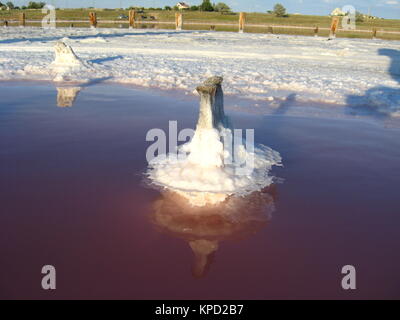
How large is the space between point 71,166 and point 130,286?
192 cm

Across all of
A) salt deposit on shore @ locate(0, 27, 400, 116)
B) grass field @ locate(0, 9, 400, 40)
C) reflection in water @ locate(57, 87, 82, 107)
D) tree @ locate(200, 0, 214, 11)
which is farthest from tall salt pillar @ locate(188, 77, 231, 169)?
tree @ locate(200, 0, 214, 11)

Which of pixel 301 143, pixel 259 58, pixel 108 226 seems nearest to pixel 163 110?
pixel 301 143

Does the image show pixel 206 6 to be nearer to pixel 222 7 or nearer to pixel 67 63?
pixel 222 7

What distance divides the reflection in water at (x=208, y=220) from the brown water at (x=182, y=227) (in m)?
0.01

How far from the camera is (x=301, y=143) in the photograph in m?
4.76

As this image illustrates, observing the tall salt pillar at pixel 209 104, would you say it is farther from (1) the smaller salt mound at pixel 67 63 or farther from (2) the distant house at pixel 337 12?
(2) the distant house at pixel 337 12

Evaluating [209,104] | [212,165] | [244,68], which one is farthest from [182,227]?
[244,68]

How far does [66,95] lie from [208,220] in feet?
17.6

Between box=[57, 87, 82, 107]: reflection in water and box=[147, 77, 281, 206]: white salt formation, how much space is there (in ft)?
10.6

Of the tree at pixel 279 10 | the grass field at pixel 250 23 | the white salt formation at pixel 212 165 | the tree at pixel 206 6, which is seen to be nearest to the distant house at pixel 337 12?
the tree at pixel 279 10

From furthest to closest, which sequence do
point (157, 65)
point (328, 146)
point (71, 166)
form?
point (157, 65)
point (328, 146)
point (71, 166)

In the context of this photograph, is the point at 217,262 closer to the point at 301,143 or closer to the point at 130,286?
the point at 130,286

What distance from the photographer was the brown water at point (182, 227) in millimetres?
2209

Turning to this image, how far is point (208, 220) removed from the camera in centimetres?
281
